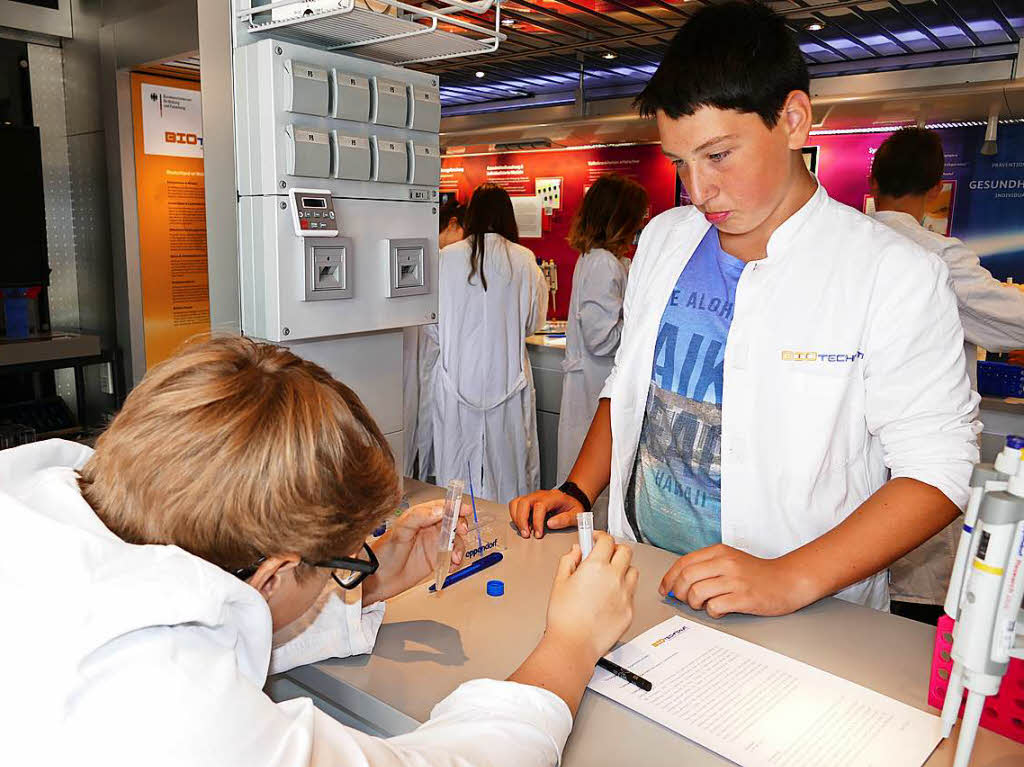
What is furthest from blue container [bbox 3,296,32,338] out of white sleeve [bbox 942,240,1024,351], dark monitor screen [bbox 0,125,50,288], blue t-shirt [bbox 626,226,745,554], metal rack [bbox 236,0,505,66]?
white sleeve [bbox 942,240,1024,351]

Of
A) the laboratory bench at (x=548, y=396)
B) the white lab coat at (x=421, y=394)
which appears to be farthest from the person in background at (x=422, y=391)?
the laboratory bench at (x=548, y=396)

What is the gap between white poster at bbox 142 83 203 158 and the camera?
289cm

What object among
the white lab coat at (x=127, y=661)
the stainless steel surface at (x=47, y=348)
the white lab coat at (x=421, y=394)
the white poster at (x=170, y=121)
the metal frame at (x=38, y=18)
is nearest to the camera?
the white lab coat at (x=127, y=661)

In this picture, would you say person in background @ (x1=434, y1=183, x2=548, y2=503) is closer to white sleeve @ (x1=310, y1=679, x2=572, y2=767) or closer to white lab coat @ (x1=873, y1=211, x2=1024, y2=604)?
white lab coat @ (x1=873, y1=211, x2=1024, y2=604)

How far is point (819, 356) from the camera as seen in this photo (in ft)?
4.66

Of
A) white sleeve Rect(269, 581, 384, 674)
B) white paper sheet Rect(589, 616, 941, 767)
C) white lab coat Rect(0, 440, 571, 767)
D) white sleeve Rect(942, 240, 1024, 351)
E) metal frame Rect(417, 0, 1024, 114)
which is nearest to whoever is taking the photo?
white lab coat Rect(0, 440, 571, 767)

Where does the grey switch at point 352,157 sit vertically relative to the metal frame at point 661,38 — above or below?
below

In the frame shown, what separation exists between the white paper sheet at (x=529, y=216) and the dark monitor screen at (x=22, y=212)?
5.55 metres

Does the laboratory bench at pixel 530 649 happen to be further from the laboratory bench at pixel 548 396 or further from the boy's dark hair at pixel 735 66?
the laboratory bench at pixel 548 396

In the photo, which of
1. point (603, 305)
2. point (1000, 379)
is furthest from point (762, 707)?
point (603, 305)

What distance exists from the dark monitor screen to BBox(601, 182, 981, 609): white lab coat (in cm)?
247

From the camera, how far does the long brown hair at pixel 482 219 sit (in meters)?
4.40

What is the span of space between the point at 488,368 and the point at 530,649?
345 cm

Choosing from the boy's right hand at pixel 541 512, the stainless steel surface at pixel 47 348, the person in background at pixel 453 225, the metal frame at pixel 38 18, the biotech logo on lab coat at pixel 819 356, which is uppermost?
the metal frame at pixel 38 18
